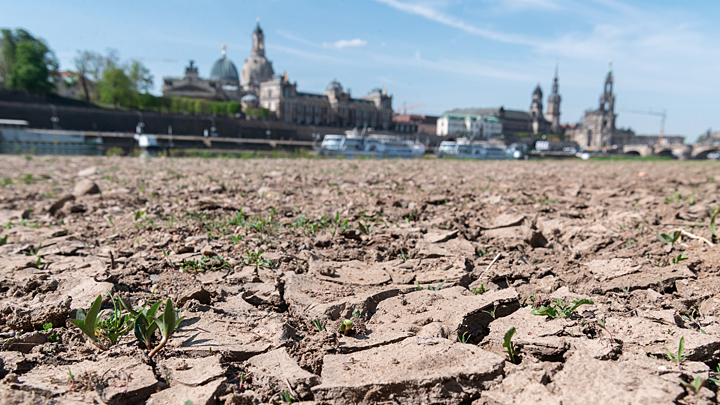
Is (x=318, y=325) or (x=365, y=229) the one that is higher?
(x=365, y=229)

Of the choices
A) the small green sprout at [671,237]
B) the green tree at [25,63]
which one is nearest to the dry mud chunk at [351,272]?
the small green sprout at [671,237]

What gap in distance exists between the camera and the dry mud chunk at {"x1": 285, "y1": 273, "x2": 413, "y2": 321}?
7.70ft

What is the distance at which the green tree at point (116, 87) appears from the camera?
185 ft

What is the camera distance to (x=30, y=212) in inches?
193

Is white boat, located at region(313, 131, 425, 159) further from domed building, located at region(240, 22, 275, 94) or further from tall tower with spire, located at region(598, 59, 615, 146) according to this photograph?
tall tower with spire, located at region(598, 59, 615, 146)

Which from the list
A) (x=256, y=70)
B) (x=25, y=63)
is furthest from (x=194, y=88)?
(x=25, y=63)

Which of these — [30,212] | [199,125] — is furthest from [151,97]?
[30,212]

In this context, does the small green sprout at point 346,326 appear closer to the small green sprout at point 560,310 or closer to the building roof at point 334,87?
the small green sprout at point 560,310

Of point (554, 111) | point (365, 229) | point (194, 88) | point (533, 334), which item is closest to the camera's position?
point (533, 334)

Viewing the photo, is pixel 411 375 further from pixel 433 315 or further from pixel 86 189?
pixel 86 189

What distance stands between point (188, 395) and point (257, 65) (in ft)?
343

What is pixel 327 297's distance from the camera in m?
2.56

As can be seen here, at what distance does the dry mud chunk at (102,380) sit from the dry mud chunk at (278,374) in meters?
0.41

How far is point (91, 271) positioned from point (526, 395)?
274cm
